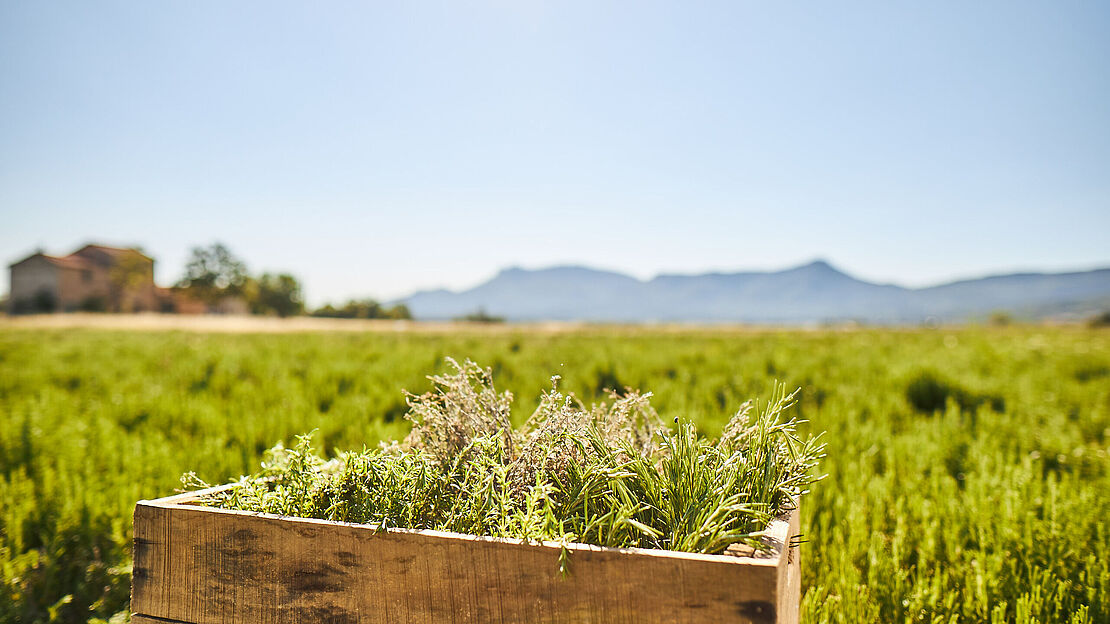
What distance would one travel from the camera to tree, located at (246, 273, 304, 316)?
7538cm

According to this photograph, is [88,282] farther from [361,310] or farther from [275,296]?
[361,310]

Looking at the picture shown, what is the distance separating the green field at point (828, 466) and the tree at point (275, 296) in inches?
2908

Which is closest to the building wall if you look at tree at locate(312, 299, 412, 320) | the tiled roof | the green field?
the tiled roof

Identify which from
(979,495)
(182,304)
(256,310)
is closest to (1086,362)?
(979,495)

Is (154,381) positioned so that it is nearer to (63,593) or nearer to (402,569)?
(63,593)

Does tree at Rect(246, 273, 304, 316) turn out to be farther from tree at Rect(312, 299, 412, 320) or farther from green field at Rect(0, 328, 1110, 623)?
green field at Rect(0, 328, 1110, 623)

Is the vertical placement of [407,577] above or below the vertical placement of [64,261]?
below

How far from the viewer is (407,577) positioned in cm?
125

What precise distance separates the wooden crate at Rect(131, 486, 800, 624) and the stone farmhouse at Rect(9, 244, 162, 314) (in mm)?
84590

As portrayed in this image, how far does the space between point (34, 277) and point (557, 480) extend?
95.2m

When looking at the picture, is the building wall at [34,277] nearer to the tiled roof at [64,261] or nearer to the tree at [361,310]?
the tiled roof at [64,261]

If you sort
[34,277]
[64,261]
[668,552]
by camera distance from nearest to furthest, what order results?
[668,552], [34,277], [64,261]

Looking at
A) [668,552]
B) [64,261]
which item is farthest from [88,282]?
[668,552]

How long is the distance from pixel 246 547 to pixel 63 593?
2027mm
